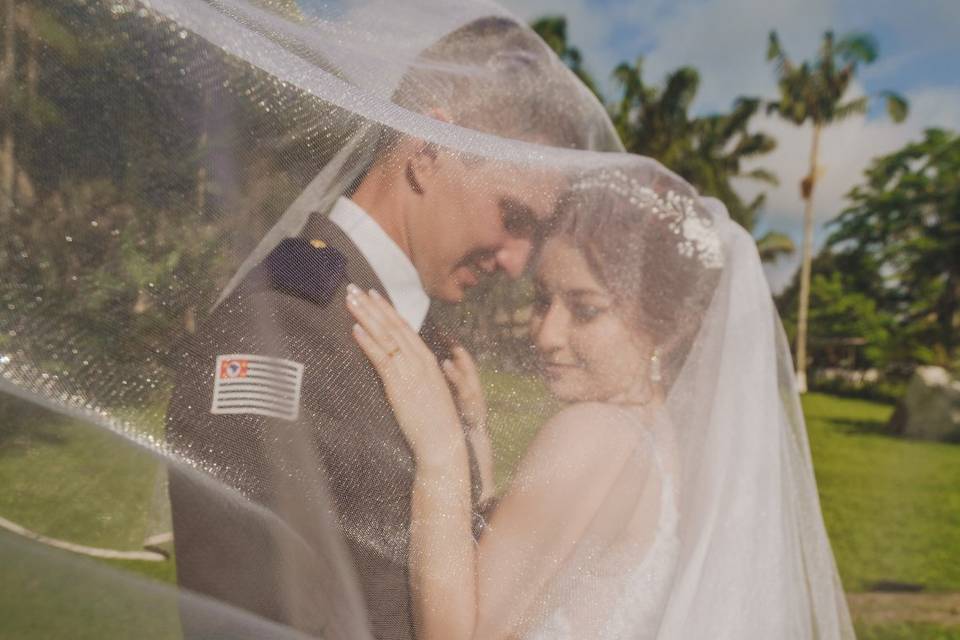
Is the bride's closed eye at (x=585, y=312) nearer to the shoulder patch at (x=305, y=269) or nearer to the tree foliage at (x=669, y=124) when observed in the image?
the shoulder patch at (x=305, y=269)

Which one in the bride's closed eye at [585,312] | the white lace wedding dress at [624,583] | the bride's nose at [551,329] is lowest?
the white lace wedding dress at [624,583]

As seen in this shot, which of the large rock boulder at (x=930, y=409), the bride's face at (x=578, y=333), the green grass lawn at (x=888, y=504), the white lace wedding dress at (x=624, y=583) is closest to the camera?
the white lace wedding dress at (x=624, y=583)

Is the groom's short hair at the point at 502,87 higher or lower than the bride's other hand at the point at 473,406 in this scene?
higher

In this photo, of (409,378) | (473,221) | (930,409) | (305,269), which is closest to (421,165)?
(473,221)

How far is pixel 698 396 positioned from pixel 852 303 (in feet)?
119

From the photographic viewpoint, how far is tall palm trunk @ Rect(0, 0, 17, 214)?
3.95 ft

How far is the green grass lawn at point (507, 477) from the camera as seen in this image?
1.25 meters

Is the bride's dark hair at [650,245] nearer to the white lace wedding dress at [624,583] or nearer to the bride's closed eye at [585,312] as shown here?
the bride's closed eye at [585,312]

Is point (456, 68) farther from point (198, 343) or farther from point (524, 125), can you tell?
point (198, 343)

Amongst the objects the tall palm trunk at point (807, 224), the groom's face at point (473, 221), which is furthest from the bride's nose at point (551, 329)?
the tall palm trunk at point (807, 224)

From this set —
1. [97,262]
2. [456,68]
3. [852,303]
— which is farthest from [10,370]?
[852,303]

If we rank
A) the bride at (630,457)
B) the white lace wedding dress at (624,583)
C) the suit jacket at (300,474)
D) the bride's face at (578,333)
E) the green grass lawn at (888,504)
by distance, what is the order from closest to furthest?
the suit jacket at (300,474)
the bride at (630,457)
the white lace wedding dress at (624,583)
the bride's face at (578,333)
the green grass lawn at (888,504)

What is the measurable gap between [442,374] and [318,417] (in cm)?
24

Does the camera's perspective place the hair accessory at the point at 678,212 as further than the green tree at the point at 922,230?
No
